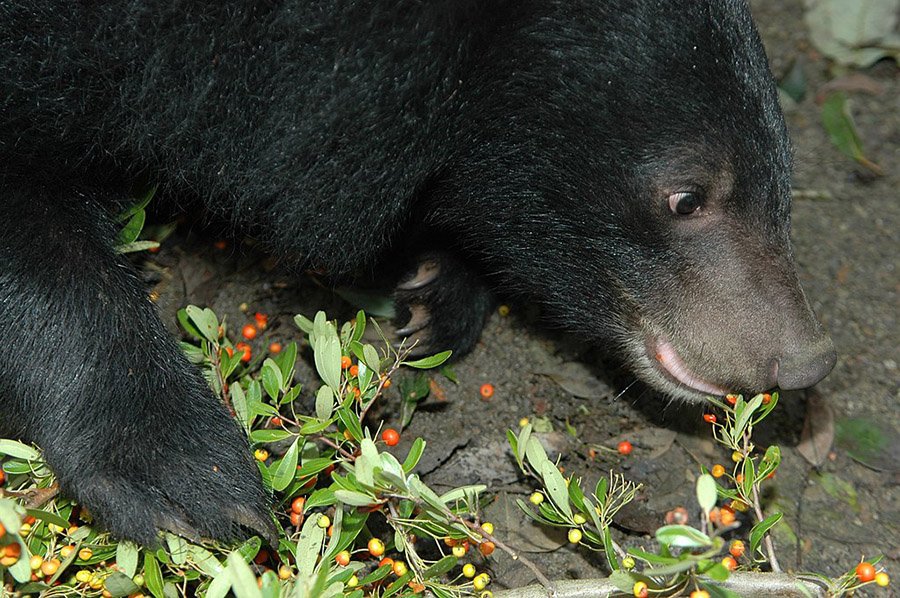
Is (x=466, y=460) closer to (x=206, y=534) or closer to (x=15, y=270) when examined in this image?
(x=206, y=534)

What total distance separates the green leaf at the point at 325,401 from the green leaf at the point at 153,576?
577 millimetres

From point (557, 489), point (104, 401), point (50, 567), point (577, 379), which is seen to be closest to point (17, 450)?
point (104, 401)

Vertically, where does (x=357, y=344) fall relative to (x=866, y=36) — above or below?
above

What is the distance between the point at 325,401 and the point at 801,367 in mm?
A: 1334

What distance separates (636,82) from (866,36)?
3.04 meters

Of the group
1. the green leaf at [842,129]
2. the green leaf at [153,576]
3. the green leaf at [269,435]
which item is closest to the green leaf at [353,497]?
the green leaf at [269,435]

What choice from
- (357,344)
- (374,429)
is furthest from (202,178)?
(374,429)

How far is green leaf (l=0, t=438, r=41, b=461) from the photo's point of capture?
2967 mm

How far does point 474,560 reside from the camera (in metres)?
3.14

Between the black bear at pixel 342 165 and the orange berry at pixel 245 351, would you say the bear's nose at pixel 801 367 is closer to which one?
the black bear at pixel 342 165

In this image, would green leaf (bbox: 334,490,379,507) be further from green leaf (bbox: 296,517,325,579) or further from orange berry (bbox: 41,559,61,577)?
orange berry (bbox: 41,559,61,577)

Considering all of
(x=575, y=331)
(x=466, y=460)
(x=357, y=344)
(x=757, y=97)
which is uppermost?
(x=757, y=97)

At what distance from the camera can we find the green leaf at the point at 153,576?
9.07 ft

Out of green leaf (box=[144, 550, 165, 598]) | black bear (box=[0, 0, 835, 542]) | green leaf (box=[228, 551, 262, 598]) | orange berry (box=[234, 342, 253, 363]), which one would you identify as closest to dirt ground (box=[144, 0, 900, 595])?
orange berry (box=[234, 342, 253, 363])
